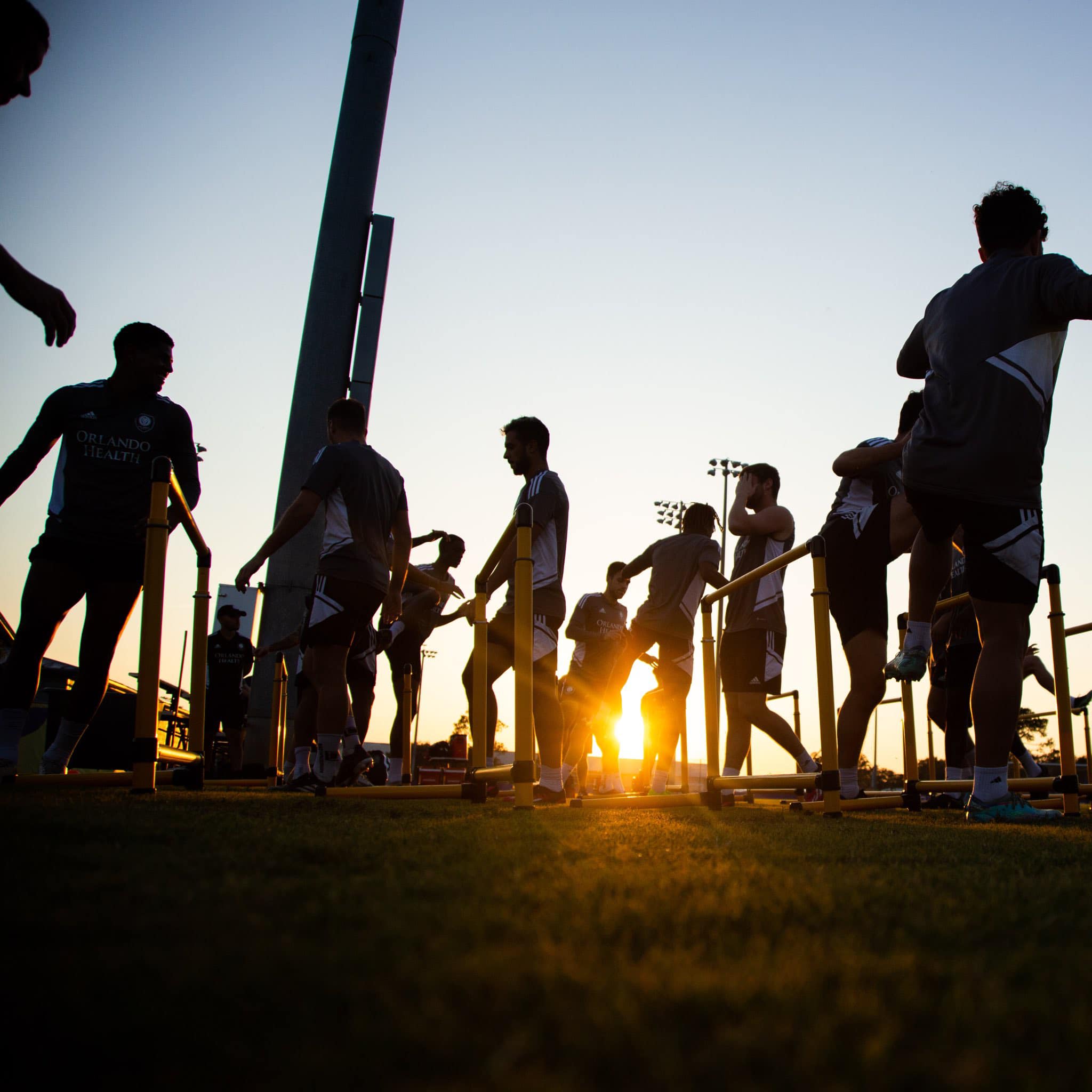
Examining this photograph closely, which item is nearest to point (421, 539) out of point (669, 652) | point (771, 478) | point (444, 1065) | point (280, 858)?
point (669, 652)

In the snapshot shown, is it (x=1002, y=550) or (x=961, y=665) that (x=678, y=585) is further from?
(x=1002, y=550)

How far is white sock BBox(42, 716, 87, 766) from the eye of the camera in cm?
409

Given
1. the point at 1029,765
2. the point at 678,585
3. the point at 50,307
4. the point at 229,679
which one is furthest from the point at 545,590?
the point at 229,679

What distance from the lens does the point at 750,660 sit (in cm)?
573

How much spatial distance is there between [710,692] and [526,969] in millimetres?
4821

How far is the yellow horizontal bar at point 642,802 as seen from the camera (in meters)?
4.44

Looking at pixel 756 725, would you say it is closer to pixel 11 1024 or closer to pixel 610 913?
pixel 610 913

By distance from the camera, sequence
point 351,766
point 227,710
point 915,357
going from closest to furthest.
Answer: point 915,357 → point 351,766 → point 227,710

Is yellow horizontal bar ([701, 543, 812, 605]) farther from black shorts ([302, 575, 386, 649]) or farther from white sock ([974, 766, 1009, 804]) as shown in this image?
black shorts ([302, 575, 386, 649])

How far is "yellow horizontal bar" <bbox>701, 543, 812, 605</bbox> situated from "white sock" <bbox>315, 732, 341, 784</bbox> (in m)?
2.20

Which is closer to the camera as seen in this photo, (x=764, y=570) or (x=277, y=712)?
(x=764, y=570)

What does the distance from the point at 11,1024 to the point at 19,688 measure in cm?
369

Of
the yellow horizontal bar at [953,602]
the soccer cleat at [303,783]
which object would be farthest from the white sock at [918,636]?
the soccer cleat at [303,783]

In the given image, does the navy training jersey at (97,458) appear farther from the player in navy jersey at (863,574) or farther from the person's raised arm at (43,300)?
the player in navy jersey at (863,574)
